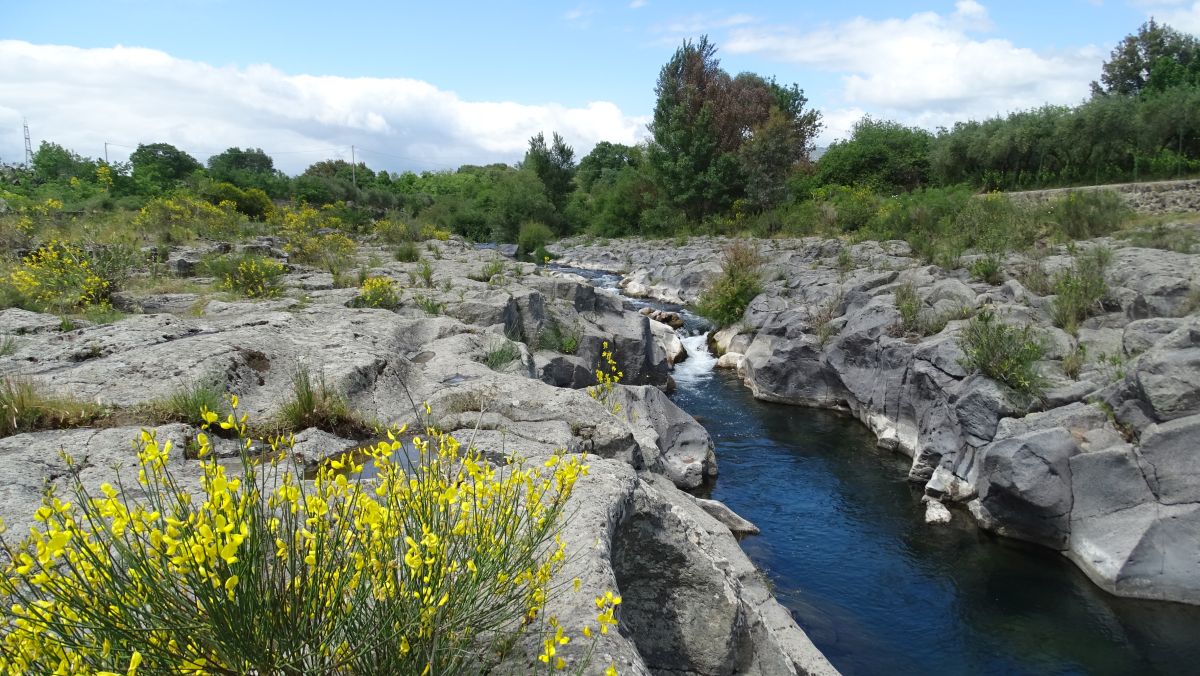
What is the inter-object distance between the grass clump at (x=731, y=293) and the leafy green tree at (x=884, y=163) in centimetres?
2087

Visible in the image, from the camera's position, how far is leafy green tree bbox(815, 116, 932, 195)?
3947 cm

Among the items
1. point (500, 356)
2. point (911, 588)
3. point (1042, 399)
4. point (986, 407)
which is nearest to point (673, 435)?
point (500, 356)

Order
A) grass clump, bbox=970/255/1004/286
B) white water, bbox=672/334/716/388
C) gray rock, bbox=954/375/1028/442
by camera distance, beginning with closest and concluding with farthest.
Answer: gray rock, bbox=954/375/1028/442, grass clump, bbox=970/255/1004/286, white water, bbox=672/334/716/388

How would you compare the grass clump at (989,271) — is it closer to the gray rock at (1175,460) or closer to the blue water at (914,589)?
the blue water at (914,589)

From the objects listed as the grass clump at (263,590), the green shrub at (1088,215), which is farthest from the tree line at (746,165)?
the grass clump at (263,590)

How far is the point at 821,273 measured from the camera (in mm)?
21484

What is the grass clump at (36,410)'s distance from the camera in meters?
4.82

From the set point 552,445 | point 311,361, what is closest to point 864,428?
point 552,445

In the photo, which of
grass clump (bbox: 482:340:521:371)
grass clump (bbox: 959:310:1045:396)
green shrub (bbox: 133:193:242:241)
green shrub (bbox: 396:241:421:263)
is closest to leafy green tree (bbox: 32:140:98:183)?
green shrub (bbox: 133:193:242:241)

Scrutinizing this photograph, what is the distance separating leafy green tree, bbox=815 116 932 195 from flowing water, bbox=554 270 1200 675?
101 ft

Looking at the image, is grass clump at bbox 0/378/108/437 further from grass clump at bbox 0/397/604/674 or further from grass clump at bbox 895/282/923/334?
grass clump at bbox 895/282/923/334

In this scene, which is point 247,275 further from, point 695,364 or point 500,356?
point 695,364

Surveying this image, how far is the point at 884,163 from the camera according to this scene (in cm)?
4000

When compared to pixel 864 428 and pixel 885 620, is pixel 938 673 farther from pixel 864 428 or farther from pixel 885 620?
pixel 864 428
